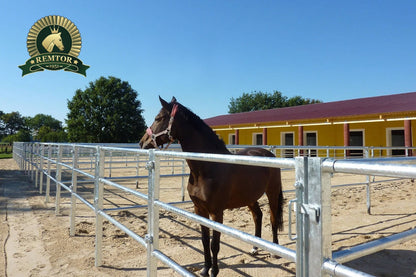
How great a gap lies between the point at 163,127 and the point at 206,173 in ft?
2.34

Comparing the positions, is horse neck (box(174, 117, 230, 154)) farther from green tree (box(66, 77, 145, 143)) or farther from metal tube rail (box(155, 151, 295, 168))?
green tree (box(66, 77, 145, 143))

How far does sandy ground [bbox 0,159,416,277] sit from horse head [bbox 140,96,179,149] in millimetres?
1340

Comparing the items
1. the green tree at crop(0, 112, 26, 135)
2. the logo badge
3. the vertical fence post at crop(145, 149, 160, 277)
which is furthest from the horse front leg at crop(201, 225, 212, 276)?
the green tree at crop(0, 112, 26, 135)

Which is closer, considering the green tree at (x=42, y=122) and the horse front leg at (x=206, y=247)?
the horse front leg at (x=206, y=247)

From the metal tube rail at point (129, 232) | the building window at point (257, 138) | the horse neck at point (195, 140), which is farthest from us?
the building window at point (257, 138)

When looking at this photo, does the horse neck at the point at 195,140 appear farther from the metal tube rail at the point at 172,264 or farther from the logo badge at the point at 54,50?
the logo badge at the point at 54,50

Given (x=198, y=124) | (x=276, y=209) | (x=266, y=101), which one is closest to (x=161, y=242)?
(x=276, y=209)

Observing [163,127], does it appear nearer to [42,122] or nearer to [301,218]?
[301,218]

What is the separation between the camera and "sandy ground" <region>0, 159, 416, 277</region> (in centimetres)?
274

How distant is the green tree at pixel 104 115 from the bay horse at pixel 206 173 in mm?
30582

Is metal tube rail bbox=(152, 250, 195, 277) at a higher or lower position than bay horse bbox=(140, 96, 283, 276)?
lower

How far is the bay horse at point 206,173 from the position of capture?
7.98ft

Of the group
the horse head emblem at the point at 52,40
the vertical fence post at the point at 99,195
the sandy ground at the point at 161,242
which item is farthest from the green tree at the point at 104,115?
the vertical fence post at the point at 99,195

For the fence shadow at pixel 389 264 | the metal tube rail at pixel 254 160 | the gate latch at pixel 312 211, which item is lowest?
the fence shadow at pixel 389 264
